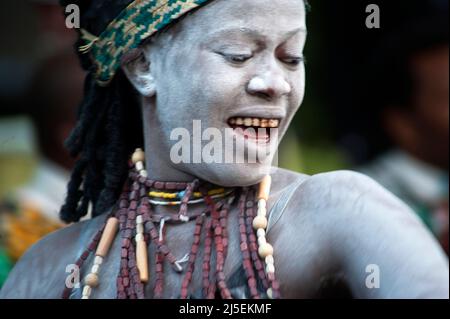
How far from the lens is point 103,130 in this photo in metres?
3.56

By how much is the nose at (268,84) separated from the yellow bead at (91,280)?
2.32 ft

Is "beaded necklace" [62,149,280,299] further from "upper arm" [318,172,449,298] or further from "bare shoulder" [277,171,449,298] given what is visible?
"upper arm" [318,172,449,298]

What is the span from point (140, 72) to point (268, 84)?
1.50ft

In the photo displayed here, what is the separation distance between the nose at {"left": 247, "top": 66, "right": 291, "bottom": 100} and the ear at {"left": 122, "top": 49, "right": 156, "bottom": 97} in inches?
14.0

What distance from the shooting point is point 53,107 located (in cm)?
673

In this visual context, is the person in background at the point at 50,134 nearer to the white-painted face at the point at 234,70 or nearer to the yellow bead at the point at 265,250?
the white-painted face at the point at 234,70

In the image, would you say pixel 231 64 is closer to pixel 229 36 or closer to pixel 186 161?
pixel 229 36

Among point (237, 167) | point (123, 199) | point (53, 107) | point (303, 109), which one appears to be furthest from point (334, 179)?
point (303, 109)

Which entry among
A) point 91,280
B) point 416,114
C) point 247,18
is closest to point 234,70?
point 247,18

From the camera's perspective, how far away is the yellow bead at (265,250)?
3.03 meters

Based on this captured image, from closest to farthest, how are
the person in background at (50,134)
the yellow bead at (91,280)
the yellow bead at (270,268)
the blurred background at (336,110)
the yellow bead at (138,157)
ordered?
the yellow bead at (270,268), the yellow bead at (91,280), the yellow bead at (138,157), the person in background at (50,134), the blurred background at (336,110)

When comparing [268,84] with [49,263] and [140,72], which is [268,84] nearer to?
[140,72]

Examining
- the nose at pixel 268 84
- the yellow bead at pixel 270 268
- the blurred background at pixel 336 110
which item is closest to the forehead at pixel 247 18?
the nose at pixel 268 84

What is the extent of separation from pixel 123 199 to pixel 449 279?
106 centimetres
